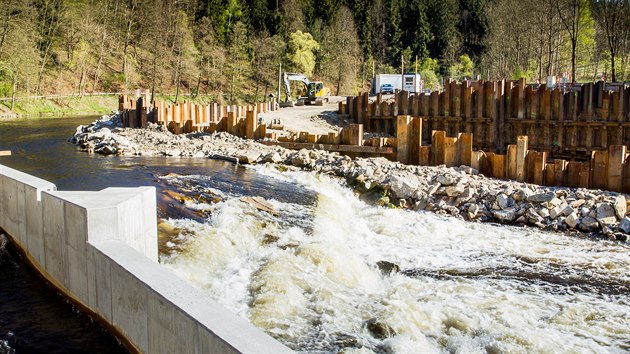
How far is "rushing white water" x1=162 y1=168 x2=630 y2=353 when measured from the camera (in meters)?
8.37

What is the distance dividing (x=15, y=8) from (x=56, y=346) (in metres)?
51.2

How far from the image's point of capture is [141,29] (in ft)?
232

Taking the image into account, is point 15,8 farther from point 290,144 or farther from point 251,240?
point 251,240

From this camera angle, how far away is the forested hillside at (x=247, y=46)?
50.9 metres

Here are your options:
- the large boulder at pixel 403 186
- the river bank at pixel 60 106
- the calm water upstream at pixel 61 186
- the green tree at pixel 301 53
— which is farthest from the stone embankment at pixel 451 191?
the green tree at pixel 301 53

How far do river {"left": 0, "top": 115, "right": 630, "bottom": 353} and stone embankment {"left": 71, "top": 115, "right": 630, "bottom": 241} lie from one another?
Result: 69 cm

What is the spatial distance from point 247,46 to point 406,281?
6941cm

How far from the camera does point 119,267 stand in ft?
22.1

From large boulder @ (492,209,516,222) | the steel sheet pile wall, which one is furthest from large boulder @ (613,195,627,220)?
the steel sheet pile wall

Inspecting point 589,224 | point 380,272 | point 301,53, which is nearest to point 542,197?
point 589,224

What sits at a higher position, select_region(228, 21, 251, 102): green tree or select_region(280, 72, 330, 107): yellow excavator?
select_region(228, 21, 251, 102): green tree

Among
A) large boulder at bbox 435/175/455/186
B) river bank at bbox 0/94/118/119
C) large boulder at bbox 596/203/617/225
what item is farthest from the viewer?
river bank at bbox 0/94/118/119

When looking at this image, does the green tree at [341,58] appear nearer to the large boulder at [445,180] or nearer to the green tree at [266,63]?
the green tree at [266,63]

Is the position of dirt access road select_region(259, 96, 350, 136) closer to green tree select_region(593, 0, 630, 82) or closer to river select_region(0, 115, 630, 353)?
river select_region(0, 115, 630, 353)
